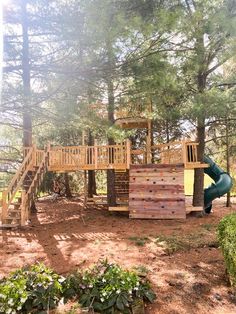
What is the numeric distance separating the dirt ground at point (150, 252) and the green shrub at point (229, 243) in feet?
1.64

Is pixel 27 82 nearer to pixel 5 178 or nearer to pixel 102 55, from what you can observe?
pixel 102 55

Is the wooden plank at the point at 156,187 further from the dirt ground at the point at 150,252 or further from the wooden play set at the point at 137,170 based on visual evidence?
the dirt ground at the point at 150,252

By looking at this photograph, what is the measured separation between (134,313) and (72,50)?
632cm

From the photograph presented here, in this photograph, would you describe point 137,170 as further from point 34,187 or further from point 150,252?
point 150,252

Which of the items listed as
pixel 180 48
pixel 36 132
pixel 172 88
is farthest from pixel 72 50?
pixel 36 132

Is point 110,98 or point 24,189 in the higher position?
point 110,98

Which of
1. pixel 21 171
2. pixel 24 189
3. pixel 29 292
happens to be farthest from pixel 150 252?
pixel 21 171

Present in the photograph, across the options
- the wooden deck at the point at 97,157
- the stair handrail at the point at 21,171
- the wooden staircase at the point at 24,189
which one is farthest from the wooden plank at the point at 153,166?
the stair handrail at the point at 21,171

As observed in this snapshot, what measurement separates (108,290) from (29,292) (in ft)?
3.49

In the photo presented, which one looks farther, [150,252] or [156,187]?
[156,187]

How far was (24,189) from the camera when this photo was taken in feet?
38.0

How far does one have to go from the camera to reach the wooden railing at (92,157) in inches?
495

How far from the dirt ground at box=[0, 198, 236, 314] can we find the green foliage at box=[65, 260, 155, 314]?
1.07 ft

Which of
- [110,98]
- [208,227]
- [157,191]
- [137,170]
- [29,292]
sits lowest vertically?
[208,227]
